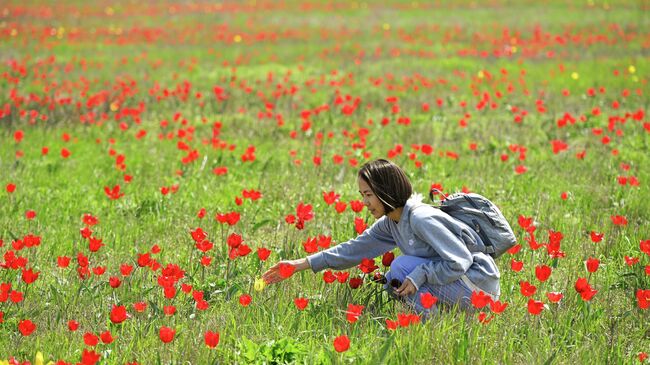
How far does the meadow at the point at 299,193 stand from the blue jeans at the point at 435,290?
3.2 inches

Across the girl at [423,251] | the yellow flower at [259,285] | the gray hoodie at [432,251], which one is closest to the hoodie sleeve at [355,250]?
the gray hoodie at [432,251]

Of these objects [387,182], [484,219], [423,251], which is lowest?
[423,251]

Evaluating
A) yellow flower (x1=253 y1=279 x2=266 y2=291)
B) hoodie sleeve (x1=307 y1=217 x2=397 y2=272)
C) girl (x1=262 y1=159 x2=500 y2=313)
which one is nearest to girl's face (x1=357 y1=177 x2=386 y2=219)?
girl (x1=262 y1=159 x2=500 y2=313)

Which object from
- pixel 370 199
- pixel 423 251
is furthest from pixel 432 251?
pixel 370 199

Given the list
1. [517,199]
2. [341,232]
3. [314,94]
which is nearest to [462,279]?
[341,232]

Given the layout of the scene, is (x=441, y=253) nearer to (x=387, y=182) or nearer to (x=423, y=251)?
(x=423, y=251)

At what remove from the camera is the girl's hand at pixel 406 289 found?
4227 mm

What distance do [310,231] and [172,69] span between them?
9.83 meters

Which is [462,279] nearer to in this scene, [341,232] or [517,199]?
[341,232]

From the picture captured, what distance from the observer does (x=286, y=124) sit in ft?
33.8

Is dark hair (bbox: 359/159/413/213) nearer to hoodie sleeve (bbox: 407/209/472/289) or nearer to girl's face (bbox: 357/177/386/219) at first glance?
girl's face (bbox: 357/177/386/219)

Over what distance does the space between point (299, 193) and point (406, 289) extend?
2.88m

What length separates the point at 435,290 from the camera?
4.40m

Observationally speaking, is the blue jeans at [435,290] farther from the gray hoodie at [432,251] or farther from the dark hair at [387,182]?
the dark hair at [387,182]
